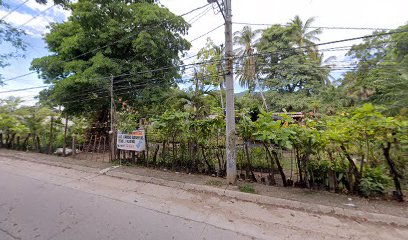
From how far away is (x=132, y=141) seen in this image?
7.14m

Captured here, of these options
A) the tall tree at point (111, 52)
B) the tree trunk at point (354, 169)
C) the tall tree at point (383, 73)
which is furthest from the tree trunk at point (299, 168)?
the tall tree at point (111, 52)

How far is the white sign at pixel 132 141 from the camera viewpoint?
22.9ft

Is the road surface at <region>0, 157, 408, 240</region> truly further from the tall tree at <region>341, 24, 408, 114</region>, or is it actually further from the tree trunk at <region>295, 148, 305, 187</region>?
the tall tree at <region>341, 24, 408, 114</region>

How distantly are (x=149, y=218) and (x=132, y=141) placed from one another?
159 inches

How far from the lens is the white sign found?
6.97 m

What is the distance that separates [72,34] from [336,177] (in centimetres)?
1421

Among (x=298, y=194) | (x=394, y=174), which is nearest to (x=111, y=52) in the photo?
(x=298, y=194)

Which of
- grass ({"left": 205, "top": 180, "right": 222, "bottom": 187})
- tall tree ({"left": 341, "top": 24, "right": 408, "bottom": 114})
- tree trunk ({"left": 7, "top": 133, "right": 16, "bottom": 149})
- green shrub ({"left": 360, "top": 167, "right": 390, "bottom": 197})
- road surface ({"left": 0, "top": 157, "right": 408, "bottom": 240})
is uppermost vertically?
tall tree ({"left": 341, "top": 24, "right": 408, "bottom": 114})

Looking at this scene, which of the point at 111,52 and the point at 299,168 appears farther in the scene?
the point at 111,52

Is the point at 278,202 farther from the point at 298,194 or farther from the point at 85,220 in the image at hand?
the point at 85,220

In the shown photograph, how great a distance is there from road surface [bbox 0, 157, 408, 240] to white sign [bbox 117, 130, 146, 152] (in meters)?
1.94

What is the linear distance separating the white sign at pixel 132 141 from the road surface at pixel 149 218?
1.94 meters

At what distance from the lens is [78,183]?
5.67 meters

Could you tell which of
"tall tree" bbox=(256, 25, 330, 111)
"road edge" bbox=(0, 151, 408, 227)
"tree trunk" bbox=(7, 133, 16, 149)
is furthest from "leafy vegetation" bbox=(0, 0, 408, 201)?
"tall tree" bbox=(256, 25, 330, 111)
